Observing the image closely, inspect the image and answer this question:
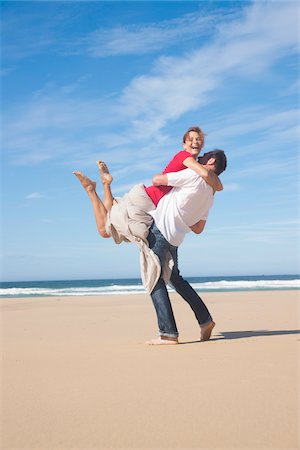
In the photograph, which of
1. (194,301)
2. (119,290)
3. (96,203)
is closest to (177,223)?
(194,301)

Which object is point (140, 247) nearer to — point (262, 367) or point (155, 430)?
point (262, 367)

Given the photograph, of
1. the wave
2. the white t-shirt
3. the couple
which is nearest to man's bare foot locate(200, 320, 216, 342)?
→ the couple

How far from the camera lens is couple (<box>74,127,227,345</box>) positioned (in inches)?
172

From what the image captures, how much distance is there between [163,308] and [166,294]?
13 cm

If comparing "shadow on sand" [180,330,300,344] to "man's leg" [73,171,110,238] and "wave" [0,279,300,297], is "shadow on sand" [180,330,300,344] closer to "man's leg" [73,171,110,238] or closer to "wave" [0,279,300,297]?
"man's leg" [73,171,110,238]

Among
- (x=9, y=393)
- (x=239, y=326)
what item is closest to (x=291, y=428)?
(x=9, y=393)

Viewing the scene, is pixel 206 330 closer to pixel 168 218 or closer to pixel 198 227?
pixel 198 227

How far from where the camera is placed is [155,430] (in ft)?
6.91

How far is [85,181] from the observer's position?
4.89m

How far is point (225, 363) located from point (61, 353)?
4.66 ft

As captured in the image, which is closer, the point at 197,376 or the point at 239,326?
the point at 197,376

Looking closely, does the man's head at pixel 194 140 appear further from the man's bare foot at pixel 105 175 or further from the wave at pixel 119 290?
the wave at pixel 119 290

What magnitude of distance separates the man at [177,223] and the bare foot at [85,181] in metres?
0.73

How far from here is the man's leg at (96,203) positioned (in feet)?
15.8
